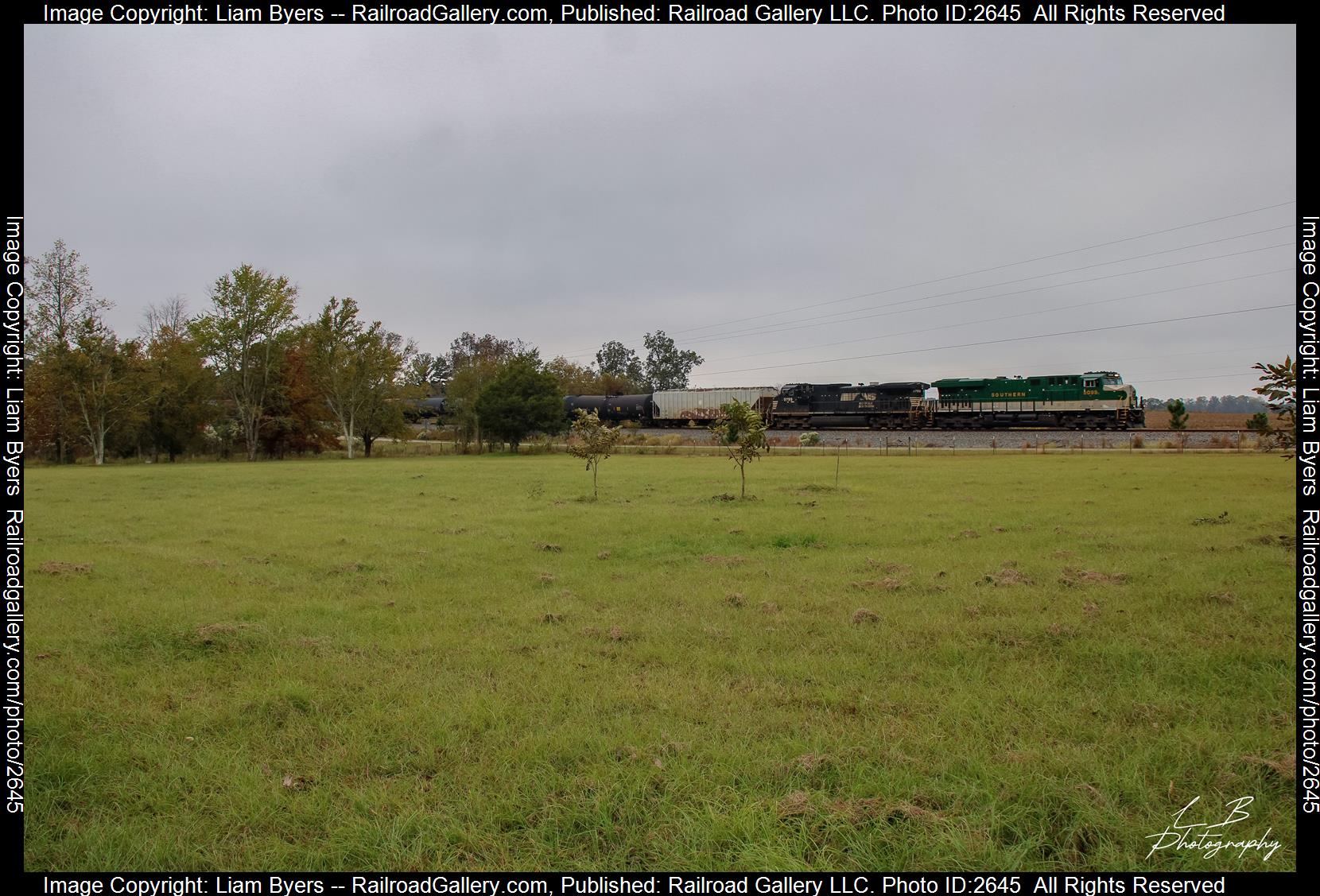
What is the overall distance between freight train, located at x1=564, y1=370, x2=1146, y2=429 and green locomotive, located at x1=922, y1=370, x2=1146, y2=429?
0.05 metres

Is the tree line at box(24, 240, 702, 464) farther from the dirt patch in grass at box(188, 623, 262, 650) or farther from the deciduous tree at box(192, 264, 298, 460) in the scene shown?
the dirt patch in grass at box(188, 623, 262, 650)

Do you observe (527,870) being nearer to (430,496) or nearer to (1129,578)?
(1129,578)

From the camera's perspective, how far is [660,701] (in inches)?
193

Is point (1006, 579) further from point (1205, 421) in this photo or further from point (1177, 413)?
point (1205, 421)

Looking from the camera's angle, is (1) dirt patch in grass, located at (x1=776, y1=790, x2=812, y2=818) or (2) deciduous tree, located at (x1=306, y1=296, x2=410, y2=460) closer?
(1) dirt patch in grass, located at (x1=776, y1=790, x2=812, y2=818)

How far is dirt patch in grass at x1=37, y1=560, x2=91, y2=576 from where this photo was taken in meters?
9.16

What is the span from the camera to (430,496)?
19.0 metres

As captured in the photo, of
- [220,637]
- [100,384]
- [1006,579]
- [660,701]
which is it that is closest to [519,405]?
[100,384]

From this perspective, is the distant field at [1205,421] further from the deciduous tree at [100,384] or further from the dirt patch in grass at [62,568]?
the deciduous tree at [100,384]

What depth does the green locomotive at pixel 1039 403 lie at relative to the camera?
4462cm
